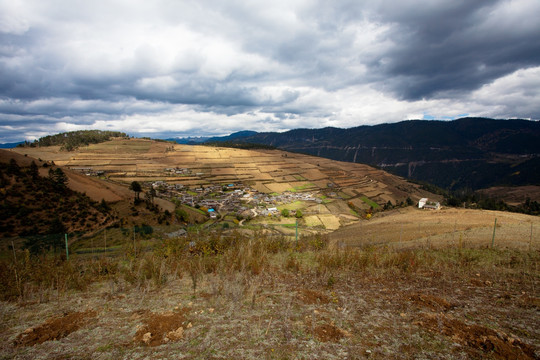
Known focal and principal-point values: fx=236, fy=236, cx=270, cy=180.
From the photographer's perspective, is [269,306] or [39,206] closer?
[269,306]

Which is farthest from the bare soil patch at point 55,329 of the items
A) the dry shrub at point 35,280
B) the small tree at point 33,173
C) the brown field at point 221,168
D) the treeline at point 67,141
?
the treeline at point 67,141

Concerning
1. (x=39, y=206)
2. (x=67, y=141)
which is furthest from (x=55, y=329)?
(x=67, y=141)

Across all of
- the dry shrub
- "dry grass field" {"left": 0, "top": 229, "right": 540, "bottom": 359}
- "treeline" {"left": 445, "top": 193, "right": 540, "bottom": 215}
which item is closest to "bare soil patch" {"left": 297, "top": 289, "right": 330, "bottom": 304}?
"dry grass field" {"left": 0, "top": 229, "right": 540, "bottom": 359}

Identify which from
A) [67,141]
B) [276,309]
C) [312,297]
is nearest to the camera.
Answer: [276,309]

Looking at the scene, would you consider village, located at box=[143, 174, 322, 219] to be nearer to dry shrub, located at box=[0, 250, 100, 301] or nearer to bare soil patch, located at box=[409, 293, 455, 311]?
dry shrub, located at box=[0, 250, 100, 301]

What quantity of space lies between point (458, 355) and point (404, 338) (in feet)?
2.37

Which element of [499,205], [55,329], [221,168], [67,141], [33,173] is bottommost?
[499,205]

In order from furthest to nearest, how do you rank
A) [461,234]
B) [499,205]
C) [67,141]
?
[67,141] → [499,205] → [461,234]

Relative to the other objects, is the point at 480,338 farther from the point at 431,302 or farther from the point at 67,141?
the point at 67,141

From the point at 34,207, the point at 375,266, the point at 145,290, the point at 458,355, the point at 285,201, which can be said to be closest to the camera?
the point at 458,355

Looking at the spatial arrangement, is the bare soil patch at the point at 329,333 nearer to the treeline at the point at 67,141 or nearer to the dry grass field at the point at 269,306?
the dry grass field at the point at 269,306

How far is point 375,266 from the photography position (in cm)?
795

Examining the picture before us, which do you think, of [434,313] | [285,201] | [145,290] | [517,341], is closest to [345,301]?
[434,313]

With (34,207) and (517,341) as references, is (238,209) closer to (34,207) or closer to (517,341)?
(34,207)
